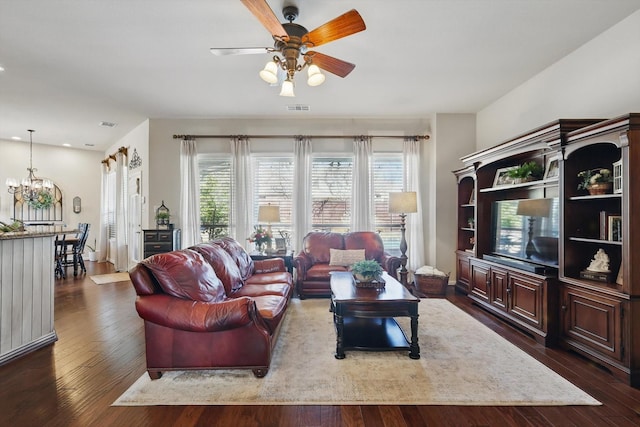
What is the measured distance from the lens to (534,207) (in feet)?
11.2

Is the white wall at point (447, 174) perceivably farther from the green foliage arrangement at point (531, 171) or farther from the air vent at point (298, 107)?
the air vent at point (298, 107)

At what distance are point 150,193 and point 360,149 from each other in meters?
4.11

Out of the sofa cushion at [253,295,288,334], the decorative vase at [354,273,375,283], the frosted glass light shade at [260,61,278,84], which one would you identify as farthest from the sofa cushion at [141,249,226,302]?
the frosted glass light shade at [260,61,278,84]

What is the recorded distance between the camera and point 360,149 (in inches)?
218

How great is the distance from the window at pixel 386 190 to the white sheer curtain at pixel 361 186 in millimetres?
204

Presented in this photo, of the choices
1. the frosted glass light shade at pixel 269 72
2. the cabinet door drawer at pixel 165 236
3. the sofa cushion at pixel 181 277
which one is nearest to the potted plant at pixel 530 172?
the frosted glass light shade at pixel 269 72

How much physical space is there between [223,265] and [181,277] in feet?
2.72

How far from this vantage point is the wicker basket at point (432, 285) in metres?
4.70

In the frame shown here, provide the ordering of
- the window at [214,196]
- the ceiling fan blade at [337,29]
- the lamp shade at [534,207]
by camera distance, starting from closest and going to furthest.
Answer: the ceiling fan blade at [337,29], the lamp shade at [534,207], the window at [214,196]

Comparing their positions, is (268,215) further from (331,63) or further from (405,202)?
(331,63)

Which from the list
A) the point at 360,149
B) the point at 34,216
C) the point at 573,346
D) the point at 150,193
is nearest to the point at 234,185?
the point at 150,193

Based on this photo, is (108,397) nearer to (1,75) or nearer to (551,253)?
(551,253)

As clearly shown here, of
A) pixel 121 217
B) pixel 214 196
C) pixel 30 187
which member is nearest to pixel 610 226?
pixel 214 196

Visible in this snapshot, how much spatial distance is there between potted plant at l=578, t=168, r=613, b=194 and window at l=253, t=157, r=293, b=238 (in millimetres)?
4224
